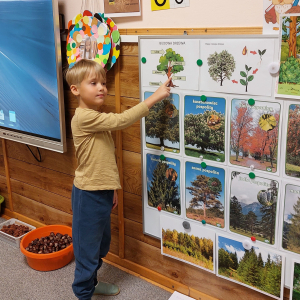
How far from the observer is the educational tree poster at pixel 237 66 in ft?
4.51

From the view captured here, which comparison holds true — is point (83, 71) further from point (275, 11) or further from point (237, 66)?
point (275, 11)

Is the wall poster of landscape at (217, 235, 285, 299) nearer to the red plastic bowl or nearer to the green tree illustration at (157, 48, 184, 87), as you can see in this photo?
the green tree illustration at (157, 48, 184, 87)

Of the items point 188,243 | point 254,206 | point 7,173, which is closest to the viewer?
point 254,206

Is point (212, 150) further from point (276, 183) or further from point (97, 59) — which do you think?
point (97, 59)

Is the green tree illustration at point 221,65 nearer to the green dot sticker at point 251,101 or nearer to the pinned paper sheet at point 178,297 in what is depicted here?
the green dot sticker at point 251,101

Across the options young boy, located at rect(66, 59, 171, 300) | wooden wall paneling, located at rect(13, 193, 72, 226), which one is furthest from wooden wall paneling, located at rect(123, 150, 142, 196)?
wooden wall paneling, located at rect(13, 193, 72, 226)

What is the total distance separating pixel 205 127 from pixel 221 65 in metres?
0.27

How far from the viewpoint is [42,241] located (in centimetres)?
227

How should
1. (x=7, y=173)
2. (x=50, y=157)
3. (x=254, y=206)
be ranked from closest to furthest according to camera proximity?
1. (x=254, y=206)
2. (x=50, y=157)
3. (x=7, y=173)

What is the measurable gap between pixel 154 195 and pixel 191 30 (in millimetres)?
795

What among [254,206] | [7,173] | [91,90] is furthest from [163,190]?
[7,173]

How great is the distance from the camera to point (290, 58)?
4.31 feet

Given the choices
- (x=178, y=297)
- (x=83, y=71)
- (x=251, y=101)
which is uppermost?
(x=83, y=71)

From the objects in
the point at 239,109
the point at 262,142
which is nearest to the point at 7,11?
the point at 239,109
